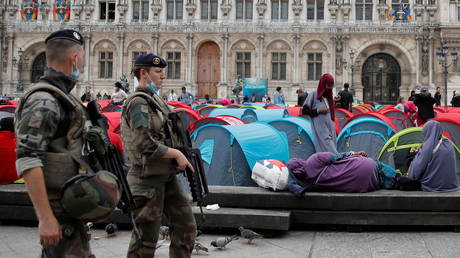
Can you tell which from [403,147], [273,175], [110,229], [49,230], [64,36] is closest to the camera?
[49,230]

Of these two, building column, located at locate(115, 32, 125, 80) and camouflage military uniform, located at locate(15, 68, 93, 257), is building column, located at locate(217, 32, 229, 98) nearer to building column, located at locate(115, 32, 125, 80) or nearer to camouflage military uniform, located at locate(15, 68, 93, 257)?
building column, located at locate(115, 32, 125, 80)

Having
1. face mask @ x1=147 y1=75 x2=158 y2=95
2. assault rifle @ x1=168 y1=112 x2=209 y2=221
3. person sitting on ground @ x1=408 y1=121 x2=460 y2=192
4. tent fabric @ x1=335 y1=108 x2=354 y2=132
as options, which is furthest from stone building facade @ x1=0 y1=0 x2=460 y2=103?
face mask @ x1=147 y1=75 x2=158 y2=95

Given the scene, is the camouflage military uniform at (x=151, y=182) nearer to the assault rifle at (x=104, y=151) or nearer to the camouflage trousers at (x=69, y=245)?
the assault rifle at (x=104, y=151)

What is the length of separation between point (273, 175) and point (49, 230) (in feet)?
13.8

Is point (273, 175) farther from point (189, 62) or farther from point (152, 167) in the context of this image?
point (189, 62)

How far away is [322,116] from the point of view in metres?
→ 8.92

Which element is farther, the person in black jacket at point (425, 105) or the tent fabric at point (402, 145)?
the tent fabric at point (402, 145)

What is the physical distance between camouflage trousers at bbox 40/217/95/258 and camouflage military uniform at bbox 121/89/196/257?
0.91m

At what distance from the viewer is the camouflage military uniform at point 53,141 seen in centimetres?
288

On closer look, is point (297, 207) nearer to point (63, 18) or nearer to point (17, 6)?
point (63, 18)

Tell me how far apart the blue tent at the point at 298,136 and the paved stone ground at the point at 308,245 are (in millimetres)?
4130

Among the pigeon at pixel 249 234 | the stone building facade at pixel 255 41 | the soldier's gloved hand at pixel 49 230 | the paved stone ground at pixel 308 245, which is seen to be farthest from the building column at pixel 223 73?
the soldier's gloved hand at pixel 49 230

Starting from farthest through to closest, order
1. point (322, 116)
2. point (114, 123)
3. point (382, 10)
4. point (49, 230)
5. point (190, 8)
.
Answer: point (190, 8), point (382, 10), point (114, 123), point (322, 116), point (49, 230)

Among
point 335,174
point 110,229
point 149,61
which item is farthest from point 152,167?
point 335,174
